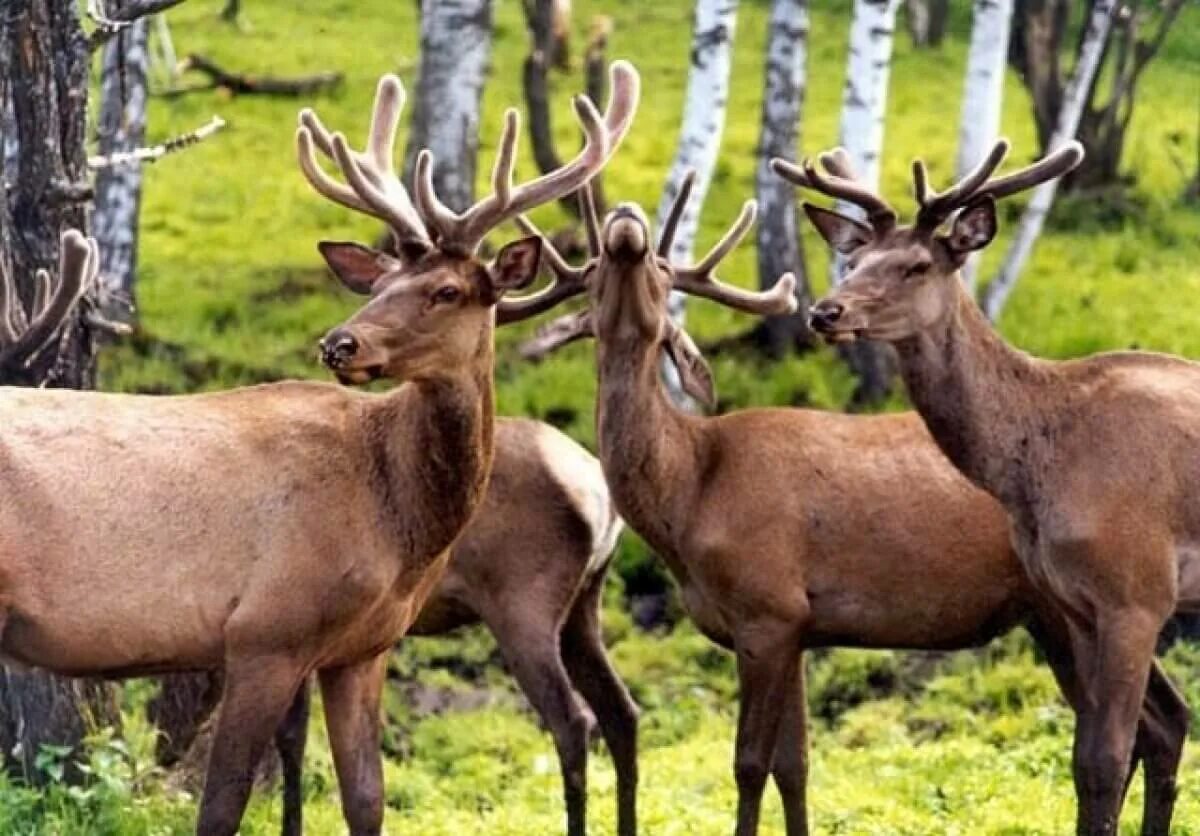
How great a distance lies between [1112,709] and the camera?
7.78 m

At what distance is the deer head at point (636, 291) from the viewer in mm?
8266

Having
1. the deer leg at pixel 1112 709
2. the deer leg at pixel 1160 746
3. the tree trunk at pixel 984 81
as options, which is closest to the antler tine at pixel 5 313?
the deer leg at pixel 1112 709

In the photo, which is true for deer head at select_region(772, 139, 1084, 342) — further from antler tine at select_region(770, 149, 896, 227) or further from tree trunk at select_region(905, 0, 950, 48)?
tree trunk at select_region(905, 0, 950, 48)

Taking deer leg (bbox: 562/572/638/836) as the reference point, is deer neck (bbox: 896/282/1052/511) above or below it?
above

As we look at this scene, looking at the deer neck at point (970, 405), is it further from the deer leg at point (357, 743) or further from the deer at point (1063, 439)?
the deer leg at point (357, 743)

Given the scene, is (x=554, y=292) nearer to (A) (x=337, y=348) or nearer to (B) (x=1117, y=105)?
(A) (x=337, y=348)

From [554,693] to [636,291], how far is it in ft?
5.34

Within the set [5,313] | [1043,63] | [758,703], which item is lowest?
[758,703]

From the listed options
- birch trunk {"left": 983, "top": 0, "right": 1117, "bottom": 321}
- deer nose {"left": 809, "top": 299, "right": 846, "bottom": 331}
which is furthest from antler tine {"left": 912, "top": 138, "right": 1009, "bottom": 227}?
birch trunk {"left": 983, "top": 0, "right": 1117, "bottom": 321}

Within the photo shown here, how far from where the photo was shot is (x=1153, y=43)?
17.8m

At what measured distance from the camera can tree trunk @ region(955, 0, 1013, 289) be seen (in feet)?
46.8

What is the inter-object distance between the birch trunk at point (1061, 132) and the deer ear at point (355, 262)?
7.37m

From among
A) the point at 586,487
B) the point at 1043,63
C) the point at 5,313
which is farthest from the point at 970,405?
the point at 1043,63

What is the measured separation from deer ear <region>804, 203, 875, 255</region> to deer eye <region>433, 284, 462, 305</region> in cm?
153
